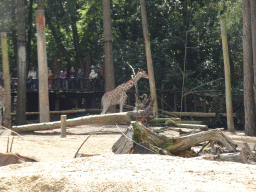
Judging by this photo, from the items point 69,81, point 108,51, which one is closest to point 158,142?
point 108,51

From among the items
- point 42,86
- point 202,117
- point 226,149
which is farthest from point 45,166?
point 202,117

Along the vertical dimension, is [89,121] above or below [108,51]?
below

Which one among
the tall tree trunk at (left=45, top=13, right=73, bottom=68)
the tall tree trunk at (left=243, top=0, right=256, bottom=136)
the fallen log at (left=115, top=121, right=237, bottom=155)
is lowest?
the fallen log at (left=115, top=121, right=237, bottom=155)

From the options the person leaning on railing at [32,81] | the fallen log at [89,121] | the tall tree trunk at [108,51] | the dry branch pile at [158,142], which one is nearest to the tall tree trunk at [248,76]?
the fallen log at [89,121]

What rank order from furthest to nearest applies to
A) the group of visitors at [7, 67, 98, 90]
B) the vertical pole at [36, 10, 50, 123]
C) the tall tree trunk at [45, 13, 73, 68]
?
the tall tree trunk at [45, 13, 73, 68] < the group of visitors at [7, 67, 98, 90] < the vertical pole at [36, 10, 50, 123]

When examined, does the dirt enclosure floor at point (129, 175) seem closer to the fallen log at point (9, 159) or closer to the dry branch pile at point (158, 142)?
the fallen log at point (9, 159)

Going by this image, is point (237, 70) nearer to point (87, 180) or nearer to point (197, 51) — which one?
point (197, 51)

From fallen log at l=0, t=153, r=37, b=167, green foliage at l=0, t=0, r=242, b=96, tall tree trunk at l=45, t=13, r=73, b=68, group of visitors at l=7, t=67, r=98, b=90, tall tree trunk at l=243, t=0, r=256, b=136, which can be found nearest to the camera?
fallen log at l=0, t=153, r=37, b=167

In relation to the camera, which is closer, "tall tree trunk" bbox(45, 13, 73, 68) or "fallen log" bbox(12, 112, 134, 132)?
"fallen log" bbox(12, 112, 134, 132)

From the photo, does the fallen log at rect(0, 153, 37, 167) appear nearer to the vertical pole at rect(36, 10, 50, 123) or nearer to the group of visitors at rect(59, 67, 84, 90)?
the vertical pole at rect(36, 10, 50, 123)

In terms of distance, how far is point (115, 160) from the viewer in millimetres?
5562

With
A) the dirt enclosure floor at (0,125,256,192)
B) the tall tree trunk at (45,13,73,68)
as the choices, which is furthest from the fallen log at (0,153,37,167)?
the tall tree trunk at (45,13,73,68)

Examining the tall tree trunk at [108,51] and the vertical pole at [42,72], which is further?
the tall tree trunk at [108,51]

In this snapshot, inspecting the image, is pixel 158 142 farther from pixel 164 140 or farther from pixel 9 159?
pixel 9 159
